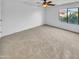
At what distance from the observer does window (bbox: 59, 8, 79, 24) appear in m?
7.83

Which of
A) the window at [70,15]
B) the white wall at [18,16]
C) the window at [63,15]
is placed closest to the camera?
the white wall at [18,16]

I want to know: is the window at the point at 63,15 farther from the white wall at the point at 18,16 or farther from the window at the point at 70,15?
the white wall at the point at 18,16

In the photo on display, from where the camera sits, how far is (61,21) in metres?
9.55

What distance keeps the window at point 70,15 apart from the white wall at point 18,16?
2296 mm

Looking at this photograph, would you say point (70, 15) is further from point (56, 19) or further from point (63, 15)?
point (56, 19)

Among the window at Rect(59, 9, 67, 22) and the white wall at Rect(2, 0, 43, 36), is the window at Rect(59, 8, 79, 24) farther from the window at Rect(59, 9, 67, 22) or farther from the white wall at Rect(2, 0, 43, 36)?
the white wall at Rect(2, 0, 43, 36)

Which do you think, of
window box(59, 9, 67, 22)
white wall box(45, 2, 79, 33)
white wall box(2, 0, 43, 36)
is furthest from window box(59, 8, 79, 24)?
white wall box(2, 0, 43, 36)

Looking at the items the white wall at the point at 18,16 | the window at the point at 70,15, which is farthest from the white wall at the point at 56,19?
the white wall at the point at 18,16

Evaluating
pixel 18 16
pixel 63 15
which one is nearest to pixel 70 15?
pixel 63 15

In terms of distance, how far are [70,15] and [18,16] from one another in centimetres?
413

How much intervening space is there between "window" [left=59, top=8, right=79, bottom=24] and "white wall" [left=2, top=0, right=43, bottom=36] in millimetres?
2296

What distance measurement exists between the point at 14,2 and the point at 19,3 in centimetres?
65

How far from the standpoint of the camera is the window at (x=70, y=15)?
7828 mm

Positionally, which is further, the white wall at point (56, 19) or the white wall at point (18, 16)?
the white wall at point (56, 19)
